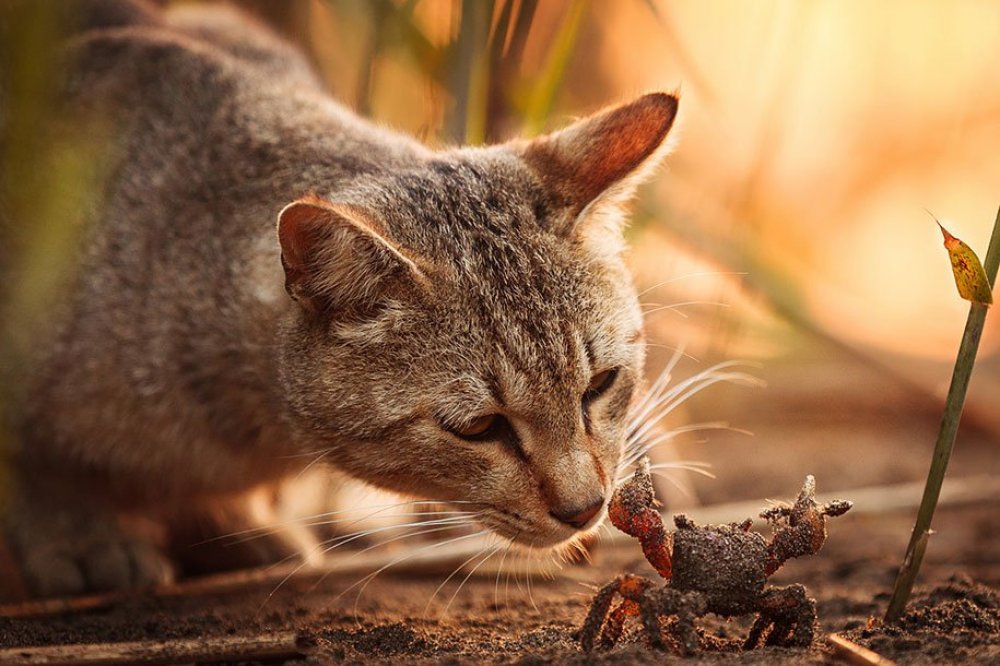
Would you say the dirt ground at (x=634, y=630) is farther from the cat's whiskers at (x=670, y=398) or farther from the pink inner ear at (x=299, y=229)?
the pink inner ear at (x=299, y=229)

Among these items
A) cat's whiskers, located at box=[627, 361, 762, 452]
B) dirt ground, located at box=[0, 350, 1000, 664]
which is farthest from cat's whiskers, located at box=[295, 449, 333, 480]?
cat's whiskers, located at box=[627, 361, 762, 452]

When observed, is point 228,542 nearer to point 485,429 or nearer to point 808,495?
point 485,429

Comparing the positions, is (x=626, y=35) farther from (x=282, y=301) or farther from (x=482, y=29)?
(x=282, y=301)

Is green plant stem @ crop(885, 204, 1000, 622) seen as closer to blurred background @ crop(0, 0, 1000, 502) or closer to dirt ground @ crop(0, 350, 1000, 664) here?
dirt ground @ crop(0, 350, 1000, 664)

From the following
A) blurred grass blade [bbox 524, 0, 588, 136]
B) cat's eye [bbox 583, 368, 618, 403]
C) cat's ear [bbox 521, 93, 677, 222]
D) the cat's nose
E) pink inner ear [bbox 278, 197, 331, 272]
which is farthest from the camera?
blurred grass blade [bbox 524, 0, 588, 136]

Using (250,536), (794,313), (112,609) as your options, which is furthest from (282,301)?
(794,313)

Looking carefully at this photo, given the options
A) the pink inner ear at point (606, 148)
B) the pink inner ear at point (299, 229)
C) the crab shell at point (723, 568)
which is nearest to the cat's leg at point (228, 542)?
the pink inner ear at point (299, 229)

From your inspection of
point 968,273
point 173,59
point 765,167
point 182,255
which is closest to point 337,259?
point 182,255
